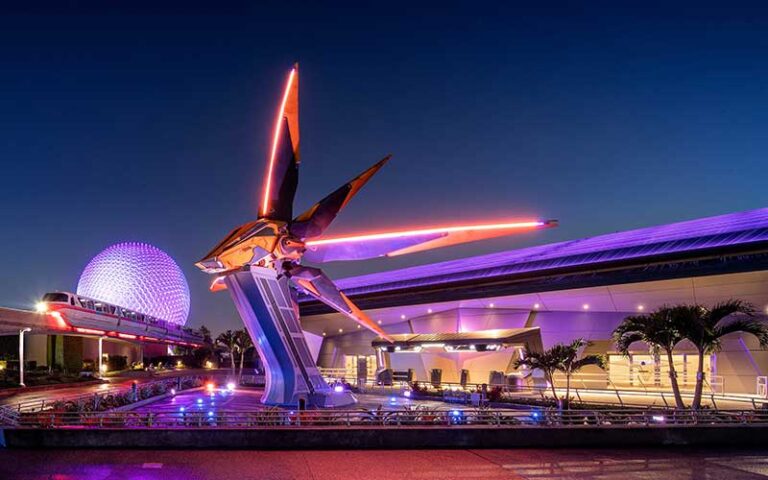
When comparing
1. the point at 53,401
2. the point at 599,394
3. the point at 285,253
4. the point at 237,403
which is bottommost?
the point at 599,394

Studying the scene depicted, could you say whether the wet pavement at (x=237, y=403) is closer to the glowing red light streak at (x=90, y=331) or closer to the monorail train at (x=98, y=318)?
the monorail train at (x=98, y=318)

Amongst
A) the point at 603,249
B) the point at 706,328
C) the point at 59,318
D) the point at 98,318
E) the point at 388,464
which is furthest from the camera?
the point at 98,318

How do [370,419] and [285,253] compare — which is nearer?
[370,419]

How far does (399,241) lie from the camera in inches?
1104

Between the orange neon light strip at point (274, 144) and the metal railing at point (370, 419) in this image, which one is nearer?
the metal railing at point (370, 419)

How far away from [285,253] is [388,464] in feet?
50.9

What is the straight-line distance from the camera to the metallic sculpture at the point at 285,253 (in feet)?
92.0

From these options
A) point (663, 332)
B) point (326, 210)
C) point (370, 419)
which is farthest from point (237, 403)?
point (663, 332)

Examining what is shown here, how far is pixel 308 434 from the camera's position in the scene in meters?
18.1

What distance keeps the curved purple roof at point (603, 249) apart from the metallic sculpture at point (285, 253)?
1326cm

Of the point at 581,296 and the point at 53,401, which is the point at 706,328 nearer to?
the point at 581,296

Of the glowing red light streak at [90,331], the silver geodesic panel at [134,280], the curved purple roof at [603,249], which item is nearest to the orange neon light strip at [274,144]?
the curved purple roof at [603,249]

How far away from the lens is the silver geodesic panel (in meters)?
83.7

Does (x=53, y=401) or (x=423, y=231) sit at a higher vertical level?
(x=423, y=231)
